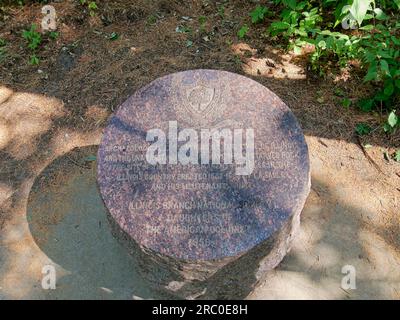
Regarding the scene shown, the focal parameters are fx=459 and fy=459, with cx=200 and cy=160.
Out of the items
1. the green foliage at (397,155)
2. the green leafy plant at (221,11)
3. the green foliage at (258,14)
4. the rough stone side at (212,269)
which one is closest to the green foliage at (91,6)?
the green leafy plant at (221,11)


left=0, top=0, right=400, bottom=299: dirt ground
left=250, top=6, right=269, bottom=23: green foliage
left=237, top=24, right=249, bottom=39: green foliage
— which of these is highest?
left=250, top=6, right=269, bottom=23: green foliage

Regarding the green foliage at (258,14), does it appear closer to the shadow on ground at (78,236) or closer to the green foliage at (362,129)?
the green foliage at (362,129)

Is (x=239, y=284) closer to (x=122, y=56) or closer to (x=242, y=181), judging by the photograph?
(x=242, y=181)

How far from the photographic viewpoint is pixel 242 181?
2.94 m

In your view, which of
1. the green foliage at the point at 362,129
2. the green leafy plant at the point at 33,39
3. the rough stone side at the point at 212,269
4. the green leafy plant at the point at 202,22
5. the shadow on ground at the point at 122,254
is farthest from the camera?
the green leafy plant at the point at 202,22

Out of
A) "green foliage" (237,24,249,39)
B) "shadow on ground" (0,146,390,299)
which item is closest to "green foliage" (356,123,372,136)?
"shadow on ground" (0,146,390,299)

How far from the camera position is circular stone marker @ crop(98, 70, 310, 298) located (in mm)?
2750

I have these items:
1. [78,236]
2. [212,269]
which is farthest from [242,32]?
[212,269]

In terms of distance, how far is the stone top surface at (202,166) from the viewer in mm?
2760

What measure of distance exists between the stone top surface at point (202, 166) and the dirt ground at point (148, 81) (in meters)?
0.86

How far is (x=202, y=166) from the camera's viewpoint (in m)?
3.02

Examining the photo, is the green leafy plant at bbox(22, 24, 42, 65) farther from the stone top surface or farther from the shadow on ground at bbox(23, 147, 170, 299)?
the stone top surface

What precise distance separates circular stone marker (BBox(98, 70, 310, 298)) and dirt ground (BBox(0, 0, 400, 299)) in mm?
775

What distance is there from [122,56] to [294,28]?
5.74 feet
